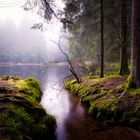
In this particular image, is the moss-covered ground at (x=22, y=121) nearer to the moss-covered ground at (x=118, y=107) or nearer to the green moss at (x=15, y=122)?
the green moss at (x=15, y=122)

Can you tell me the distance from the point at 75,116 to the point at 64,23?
4591 millimetres

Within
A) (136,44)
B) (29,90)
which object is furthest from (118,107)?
(29,90)

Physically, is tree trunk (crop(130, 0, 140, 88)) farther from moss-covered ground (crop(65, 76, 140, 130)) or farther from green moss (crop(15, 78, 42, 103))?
green moss (crop(15, 78, 42, 103))

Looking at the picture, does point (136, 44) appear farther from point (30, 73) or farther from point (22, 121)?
point (30, 73)

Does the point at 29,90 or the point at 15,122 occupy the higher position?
the point at 29,90

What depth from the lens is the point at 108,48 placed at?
30.0 m

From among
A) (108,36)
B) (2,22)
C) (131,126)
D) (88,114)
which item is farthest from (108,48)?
(2,22)

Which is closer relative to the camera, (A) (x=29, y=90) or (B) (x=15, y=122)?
(B) (x=15, y=122)

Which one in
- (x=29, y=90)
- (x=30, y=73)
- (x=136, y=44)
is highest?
(x=136, y=44)

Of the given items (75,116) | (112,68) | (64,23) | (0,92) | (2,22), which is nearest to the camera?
(0,92)

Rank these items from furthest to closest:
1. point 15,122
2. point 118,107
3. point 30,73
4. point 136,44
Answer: point 30,73 → point 136,44 → point 118,107 → point 15,122

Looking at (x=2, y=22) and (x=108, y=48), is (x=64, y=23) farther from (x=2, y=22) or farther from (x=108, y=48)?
(x=2, y=22)

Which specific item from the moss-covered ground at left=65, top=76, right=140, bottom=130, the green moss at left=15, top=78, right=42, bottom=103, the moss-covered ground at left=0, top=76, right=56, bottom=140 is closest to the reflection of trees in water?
the green moss at left=15, top=78, right=42, bottom=103

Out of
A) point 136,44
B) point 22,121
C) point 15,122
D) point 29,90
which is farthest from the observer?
point 29,90
